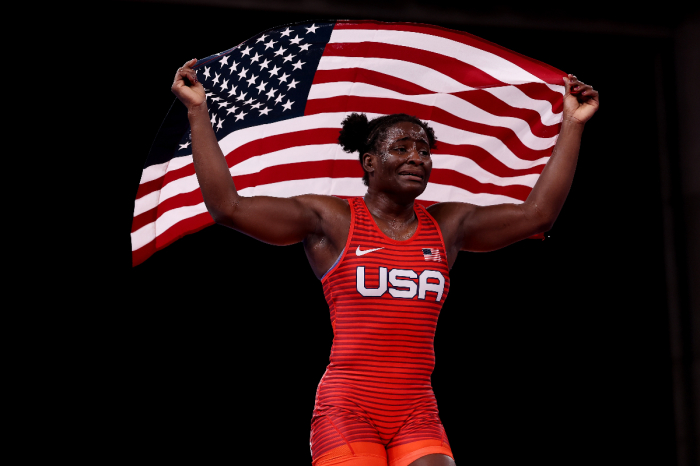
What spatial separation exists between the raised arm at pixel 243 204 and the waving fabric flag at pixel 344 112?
0.64m

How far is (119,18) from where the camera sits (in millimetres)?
4508

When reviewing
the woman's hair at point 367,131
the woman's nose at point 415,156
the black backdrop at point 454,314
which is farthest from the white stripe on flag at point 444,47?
Answer: the black backdrop at point 454,314

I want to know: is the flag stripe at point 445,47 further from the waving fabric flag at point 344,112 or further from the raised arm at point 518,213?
Answer: the raised arm at point 518,213

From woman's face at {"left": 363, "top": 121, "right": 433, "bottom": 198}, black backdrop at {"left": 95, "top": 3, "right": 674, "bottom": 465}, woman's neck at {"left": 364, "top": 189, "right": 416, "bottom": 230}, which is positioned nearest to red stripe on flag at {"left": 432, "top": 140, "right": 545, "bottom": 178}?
woman's face at {"left": 363, "top": 121, "right": 433, "bottom": 198}

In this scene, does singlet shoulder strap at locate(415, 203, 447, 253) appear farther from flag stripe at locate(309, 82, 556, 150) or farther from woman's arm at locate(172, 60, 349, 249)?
flag stripe at locate(309, 82, 556, 150)

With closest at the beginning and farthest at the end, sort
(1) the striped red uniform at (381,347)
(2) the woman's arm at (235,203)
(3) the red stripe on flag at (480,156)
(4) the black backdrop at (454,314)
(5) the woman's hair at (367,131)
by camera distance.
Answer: (1) the striped red uniform at (381,347) < (2) the woman's arm at (235,203) < (5) the woman's hair at (367,131) < (3) the red stripe on flag at (480,156) < (4) the black backdrop at (454,314)

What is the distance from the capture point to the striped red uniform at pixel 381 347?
2.18m

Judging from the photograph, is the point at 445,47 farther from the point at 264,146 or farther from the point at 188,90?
the point at 188,90

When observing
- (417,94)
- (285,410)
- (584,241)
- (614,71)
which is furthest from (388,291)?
(614,71)

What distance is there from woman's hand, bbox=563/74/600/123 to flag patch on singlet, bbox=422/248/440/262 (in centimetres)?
83

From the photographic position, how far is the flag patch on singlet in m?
2.37

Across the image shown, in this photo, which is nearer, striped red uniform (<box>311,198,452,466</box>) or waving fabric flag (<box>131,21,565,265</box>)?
striped red uniform (<box>311,198,452,466</box>)

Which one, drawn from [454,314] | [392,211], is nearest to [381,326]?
[392,211]

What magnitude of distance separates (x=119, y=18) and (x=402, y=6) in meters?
1.92
